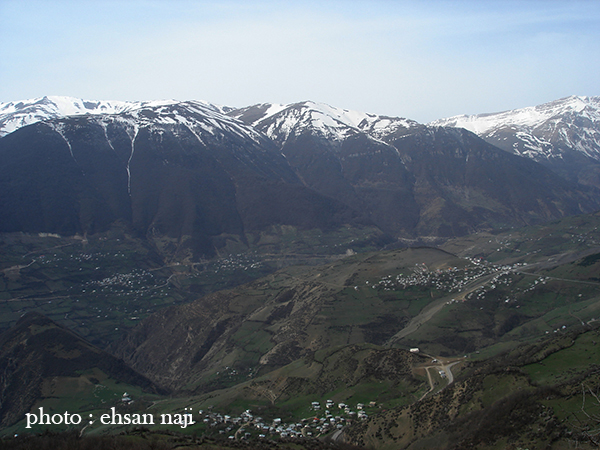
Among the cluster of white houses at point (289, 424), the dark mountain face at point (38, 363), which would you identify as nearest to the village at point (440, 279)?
the dark mountain face at point (38, 363)

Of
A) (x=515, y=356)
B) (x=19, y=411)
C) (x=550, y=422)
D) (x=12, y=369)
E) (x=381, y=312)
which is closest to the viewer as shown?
(x=550, y=422)

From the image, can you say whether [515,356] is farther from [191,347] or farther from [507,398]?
[191,347]

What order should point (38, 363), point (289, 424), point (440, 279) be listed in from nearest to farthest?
point (289, 424)
point (38, 363)
point (440, 279)

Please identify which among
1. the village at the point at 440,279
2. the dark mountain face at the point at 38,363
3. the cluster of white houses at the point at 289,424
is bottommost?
the dark mountain face at the point at 38,363

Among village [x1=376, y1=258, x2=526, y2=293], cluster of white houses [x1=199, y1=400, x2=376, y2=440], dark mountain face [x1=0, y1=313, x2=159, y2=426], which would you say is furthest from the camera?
village [x1=376, y1=258, x2=526, y2=293]

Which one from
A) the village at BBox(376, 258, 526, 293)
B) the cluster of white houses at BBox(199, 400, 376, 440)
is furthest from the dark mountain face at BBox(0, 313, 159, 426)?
the village at BBox(376, 258, 526, 293)

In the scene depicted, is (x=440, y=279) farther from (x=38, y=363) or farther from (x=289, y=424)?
(x=38, y=363)

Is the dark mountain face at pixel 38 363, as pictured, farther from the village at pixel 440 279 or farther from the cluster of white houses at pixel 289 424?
the village at pixel 440 279

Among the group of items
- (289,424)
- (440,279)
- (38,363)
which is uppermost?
(289,424)

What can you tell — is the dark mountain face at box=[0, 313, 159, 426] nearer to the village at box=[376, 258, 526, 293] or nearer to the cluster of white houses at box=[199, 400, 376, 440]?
the cluster of white houses at box=[199, 400, 376, 440]

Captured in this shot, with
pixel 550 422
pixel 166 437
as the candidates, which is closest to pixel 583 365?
pixel 550 422

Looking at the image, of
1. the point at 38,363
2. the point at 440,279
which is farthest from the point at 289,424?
the point at 440,279
